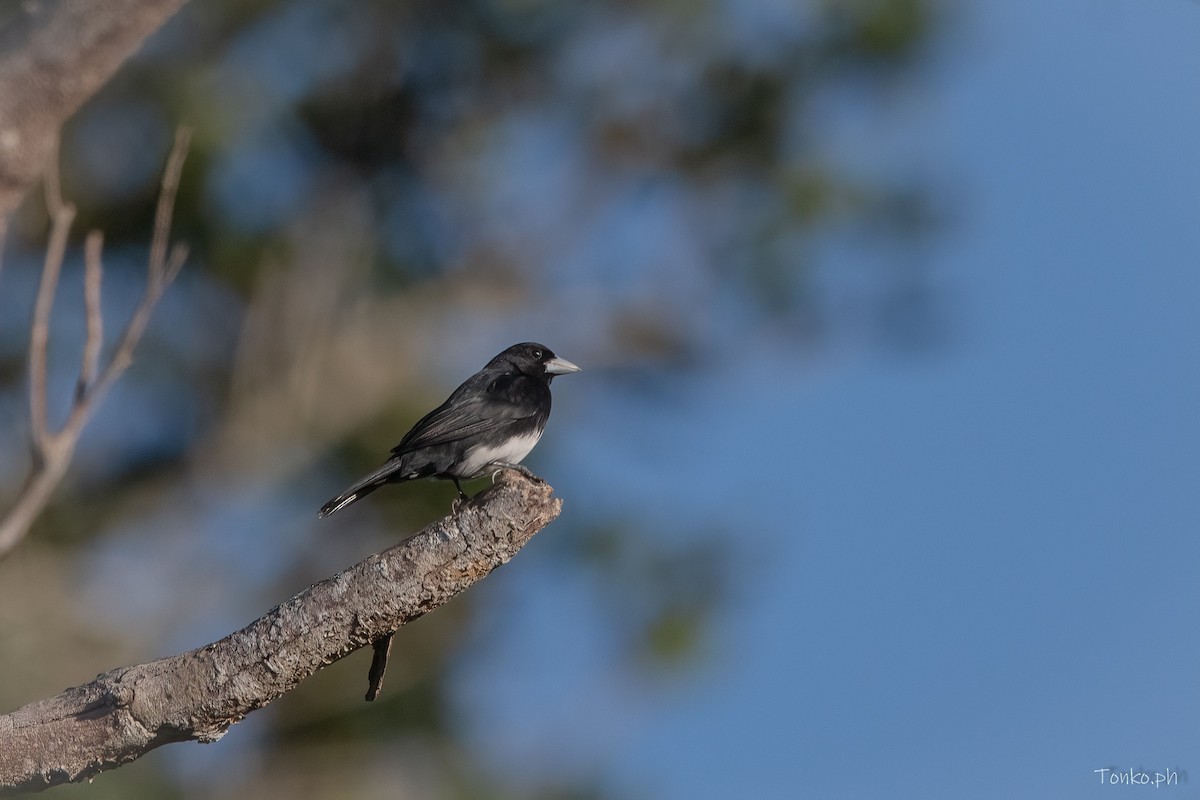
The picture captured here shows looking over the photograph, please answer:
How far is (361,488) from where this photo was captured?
516cm

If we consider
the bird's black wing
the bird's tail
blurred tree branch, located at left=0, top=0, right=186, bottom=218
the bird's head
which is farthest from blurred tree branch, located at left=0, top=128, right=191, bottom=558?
the bird's head

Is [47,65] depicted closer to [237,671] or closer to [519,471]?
[237,671]

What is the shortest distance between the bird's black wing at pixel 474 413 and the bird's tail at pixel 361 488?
0.10m

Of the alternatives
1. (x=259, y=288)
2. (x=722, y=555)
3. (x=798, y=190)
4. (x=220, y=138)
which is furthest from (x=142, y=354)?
(x=798, y=190)

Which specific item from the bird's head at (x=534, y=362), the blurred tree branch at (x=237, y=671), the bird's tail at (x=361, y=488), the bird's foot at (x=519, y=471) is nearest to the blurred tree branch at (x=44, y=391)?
the blurred tree branch at (x=237, y=671)

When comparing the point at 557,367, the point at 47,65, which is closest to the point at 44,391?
the point at 47,65

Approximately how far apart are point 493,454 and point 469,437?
0.13 meters

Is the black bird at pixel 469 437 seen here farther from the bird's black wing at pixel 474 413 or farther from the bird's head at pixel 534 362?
the bird's head at pixel 534 362

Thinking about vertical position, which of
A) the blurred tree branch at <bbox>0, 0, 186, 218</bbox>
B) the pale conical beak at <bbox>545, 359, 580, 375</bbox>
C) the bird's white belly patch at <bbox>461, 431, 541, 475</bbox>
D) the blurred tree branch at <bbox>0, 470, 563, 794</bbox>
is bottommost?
the blurred tree branch at <bbox>0, 470, 563, 794</bbox>

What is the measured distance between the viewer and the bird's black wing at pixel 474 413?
538 cm

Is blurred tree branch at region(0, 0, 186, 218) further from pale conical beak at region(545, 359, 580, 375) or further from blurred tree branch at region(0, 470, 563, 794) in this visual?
pale conical beak at region(545, 359, 580, 375)

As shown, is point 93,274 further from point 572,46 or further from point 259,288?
point 572,46

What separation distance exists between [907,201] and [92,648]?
6691mm

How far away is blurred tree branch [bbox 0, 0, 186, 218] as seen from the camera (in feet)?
9.38
